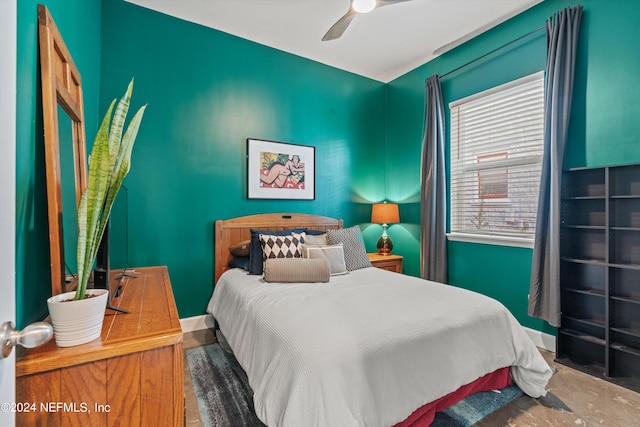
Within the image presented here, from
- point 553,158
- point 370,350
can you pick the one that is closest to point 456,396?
point 370,350

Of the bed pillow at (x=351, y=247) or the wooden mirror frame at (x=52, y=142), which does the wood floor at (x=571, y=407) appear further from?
the bed pillow at (x=351, y=247)

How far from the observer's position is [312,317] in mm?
1549

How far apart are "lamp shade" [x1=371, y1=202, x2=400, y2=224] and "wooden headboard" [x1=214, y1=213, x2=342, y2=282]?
→ 0.81 meters

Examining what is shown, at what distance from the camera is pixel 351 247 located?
285 centimetres

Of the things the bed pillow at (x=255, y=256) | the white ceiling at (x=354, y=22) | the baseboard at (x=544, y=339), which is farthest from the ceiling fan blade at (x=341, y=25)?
the baseboard at (x=544, y=339)

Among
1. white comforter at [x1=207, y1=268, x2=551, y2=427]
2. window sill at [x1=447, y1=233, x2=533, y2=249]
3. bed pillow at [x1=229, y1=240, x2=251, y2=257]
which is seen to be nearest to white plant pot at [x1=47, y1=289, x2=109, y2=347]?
white comforter at [x1=207, y1=268, x2=551, y2=427]

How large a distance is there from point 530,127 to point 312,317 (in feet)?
8.38

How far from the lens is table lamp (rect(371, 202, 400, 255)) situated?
3.67 meters

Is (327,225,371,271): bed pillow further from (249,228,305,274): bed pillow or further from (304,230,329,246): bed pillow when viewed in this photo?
(249,228,305,274): bed pillow

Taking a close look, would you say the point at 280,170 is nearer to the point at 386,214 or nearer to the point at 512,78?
the point at 386,214

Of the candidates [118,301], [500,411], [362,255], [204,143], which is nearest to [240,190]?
[204,143]

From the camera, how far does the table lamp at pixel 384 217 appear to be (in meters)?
3.67

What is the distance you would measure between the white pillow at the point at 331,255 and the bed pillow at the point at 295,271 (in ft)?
0.67

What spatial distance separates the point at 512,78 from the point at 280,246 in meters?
2.64
